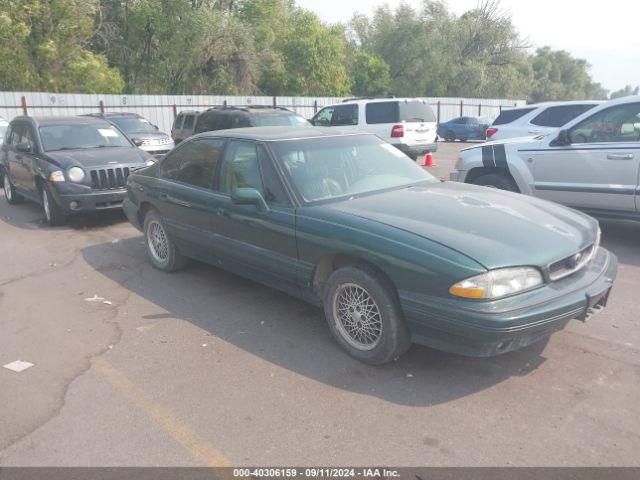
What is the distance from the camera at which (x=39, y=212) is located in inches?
395

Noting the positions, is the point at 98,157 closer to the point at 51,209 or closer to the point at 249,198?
the point at 51,209

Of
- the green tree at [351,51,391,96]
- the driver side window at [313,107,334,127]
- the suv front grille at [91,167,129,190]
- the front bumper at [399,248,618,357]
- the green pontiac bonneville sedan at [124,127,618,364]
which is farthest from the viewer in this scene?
the green tree at [351,51,391,96]

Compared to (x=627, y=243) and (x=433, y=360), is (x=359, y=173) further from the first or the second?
(x=627, y=243)

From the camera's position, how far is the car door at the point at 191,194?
206 inches

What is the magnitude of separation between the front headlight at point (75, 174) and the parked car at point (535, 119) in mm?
8185

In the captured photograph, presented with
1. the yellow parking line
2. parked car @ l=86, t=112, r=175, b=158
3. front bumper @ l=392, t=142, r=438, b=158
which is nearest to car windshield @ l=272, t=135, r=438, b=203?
the yellow parking line

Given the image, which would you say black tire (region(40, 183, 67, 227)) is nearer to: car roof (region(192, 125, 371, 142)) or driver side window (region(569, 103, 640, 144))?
car roof (region(192, 125, 371, 142))

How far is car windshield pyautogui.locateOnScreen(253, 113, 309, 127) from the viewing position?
12.6 metres

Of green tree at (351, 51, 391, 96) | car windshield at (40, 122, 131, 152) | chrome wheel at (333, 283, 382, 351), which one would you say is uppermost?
green tree at (351, 51, 391, 96)

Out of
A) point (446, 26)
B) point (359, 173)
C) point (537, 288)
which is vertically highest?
point (446, 26)

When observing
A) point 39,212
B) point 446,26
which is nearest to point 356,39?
point 446,26

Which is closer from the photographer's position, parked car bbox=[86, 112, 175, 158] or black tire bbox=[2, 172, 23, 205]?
black tire bbox=[2, 172, 23, 205]

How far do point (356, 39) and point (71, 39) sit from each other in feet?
105

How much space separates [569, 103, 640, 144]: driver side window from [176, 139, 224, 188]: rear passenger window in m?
4.45
